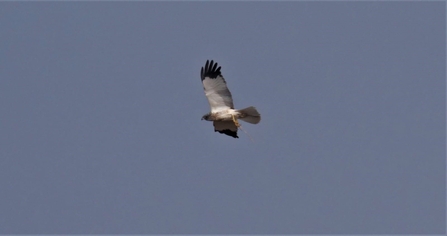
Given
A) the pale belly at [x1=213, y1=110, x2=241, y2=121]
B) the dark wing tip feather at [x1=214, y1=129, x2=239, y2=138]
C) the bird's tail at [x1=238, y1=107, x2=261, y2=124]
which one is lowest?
the bird's tail at [x1=238, y1=107, x2=261, y2=124]

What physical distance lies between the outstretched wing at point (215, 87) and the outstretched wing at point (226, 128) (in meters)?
0.70

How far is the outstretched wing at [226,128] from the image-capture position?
66.0ft

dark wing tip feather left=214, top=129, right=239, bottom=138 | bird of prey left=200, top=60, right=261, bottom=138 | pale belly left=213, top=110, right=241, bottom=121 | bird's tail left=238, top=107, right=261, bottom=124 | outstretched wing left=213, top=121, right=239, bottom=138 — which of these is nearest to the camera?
bird's tail left=238, top=107, right=261, bottom=124

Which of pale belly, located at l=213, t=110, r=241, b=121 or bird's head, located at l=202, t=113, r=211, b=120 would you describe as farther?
bird's head, located at l=202, t=113, r=211, b=120

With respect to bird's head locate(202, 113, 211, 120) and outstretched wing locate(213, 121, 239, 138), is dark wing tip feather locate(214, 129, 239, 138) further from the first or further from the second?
bird's head locate(202, 113, 211, 120)

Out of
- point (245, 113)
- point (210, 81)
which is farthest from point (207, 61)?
point (245, 113)

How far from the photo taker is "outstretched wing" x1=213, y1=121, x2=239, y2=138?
20125 millimetres

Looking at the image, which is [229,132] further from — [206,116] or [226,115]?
[226,115]

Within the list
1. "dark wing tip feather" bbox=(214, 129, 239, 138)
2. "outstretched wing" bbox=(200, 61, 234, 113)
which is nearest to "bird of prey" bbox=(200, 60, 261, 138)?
"outstretched wing" bbox=(200, 61, 234, 113)

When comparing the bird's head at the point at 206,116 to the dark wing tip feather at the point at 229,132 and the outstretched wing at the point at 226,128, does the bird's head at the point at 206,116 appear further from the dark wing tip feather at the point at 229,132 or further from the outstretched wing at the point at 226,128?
the dark wing tip feather at the point at 229,132

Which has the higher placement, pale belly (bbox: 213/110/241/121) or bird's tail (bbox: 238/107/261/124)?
pale belly (bbox: 213/110/241/121)

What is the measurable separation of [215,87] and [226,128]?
56.9 inches

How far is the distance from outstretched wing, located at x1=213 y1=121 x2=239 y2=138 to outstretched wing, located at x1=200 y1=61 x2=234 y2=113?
70 cm

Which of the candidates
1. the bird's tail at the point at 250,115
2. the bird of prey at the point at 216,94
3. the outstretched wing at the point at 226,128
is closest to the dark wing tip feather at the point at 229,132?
the outstretched wing at the point at 226,128
